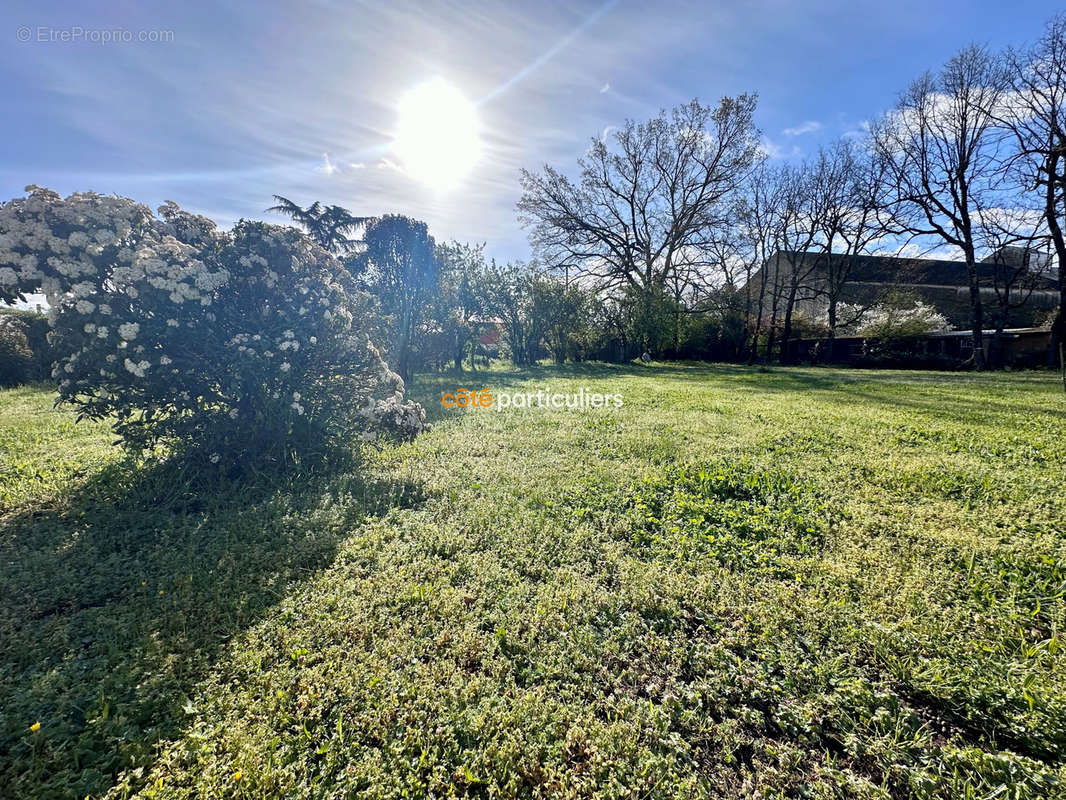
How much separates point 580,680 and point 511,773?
51 cm

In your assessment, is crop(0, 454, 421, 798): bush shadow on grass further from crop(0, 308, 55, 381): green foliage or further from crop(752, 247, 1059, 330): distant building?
crop(752, 247, 1059, 330): distant building

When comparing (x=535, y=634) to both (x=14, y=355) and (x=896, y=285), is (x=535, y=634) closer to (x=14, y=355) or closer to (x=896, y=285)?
(x=14, y=355)

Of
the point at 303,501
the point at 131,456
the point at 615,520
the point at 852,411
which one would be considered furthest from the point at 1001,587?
the point at 131,456

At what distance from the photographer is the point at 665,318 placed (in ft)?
83.5

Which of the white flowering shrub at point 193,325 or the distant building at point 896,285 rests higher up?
the distant building at point 896,285

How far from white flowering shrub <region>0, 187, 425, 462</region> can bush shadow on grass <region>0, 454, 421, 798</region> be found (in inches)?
25.9

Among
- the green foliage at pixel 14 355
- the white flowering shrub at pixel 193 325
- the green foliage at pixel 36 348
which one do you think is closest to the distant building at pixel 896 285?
the white flowering shrub at pixel 193 325

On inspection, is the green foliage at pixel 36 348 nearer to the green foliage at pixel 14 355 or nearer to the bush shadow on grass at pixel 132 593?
the green foliage at pixel 14 355

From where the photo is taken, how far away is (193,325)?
3.94 metres

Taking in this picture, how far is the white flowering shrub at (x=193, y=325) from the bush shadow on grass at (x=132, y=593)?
0.66m

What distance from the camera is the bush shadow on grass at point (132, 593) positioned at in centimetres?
159

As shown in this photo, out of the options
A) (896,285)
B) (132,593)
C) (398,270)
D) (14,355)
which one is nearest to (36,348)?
(14,355)

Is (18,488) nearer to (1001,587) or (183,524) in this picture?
(183,524)

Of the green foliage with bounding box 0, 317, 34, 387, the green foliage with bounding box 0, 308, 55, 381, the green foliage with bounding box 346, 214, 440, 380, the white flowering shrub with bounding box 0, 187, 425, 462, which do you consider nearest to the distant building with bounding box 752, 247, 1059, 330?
the green foliage with bounding box 346, 214, 440, 380
